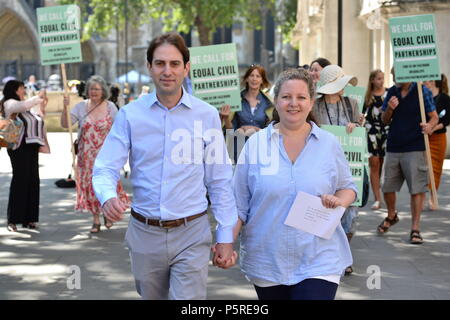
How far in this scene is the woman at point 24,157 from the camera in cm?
1106

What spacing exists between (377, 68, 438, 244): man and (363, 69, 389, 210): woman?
164 cm

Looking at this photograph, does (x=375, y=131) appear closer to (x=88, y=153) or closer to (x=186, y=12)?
(x=88, y=153)

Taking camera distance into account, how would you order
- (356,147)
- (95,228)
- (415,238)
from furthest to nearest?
(95,228) < (415,238) < (356,147)

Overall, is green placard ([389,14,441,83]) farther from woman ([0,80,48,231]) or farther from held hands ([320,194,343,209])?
held hands ([320,194,343,209])

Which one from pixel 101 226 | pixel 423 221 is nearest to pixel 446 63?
pixel 423 221

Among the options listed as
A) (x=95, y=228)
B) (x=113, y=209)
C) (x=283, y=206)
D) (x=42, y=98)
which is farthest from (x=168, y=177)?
(x=42, y=98)

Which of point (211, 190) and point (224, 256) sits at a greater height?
point (211, 190)

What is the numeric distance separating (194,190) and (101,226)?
266 inches

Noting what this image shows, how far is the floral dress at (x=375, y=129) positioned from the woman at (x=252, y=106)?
299cm

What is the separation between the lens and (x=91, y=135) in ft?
36.0

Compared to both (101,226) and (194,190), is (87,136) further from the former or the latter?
(194,190)

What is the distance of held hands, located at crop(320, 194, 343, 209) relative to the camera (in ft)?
15.7

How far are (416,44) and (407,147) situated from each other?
4.54 ft

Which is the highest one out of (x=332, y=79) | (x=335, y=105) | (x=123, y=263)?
(x=332, y=79)
